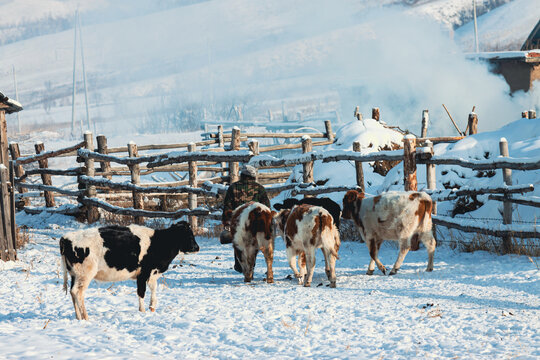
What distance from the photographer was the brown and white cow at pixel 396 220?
8062 mm

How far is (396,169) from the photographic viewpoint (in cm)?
1233

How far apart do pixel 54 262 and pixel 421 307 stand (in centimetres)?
615

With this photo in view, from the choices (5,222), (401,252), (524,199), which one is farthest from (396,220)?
(5,222)

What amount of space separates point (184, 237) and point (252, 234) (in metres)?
1.41

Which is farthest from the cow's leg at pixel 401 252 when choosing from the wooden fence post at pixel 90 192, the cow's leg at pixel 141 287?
the wooden fence post at pixel 90 192

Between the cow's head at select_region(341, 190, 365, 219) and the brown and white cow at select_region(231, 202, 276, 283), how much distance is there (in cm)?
108

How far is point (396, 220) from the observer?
808cm

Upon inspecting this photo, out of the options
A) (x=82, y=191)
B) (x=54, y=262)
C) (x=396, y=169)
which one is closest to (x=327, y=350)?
(x=54, y=262)

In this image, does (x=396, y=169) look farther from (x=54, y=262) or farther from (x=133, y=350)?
(x=133, y=350)

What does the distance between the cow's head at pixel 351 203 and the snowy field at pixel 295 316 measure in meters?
0.77

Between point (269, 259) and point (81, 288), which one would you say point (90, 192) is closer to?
point (269, 259)

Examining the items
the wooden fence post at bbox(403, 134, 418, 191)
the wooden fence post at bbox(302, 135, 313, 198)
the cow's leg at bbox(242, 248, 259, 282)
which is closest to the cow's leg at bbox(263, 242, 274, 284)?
the cow's leg at bbox(242, 248, 259, 282)

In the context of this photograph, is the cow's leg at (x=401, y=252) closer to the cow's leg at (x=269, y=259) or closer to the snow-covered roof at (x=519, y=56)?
the cow's leg at (x=269, y=259)

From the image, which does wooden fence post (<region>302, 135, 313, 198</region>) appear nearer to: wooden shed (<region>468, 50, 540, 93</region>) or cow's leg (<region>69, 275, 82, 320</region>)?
cow's leg (<region>69, 275, 82, 320</region>)
